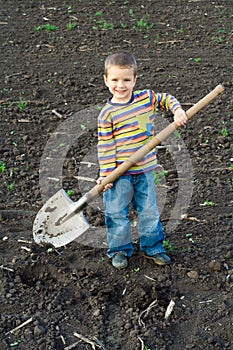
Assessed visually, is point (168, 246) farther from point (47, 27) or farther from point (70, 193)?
point (47, 27)

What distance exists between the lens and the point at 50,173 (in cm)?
545

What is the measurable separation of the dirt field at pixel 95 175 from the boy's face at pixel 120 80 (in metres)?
1.22

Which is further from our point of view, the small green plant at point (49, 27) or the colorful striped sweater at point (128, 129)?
the small green plant at point (49, 27)

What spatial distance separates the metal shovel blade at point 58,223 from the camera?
4.30m

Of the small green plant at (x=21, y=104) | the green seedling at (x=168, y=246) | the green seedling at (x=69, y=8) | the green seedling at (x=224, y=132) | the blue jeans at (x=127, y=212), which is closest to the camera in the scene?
the blue jeans at (x=127, y=212)

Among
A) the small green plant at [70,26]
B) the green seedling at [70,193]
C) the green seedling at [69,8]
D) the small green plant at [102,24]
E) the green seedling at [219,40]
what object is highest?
the green seedling at [69,8]

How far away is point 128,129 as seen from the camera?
391cm

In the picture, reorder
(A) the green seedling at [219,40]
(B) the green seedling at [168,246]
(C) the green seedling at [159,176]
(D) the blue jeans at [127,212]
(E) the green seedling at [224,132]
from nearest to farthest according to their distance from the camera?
1. (D) the blue jeans at [127,212]
2. (B) the green seedling at [168,246]
3. (C) the green seedling at [159,176]
4. (E) the green seedling at [224,132]
5. (A) the green seedling at [219,40]

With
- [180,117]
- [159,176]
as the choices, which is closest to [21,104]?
[159,176]

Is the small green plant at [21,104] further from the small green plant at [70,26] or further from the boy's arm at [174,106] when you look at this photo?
the boy's arm at [174,106]

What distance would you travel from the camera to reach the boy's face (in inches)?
149

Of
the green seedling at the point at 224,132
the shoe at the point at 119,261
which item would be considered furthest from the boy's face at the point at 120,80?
the green seedling at the point at 224,132

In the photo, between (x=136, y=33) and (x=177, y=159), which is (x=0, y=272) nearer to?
(x=177, y=159)

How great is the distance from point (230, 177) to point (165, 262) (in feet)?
4.30
